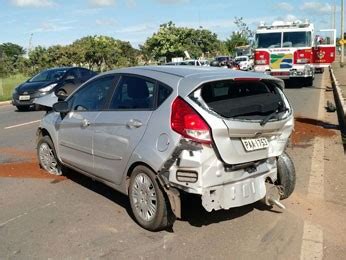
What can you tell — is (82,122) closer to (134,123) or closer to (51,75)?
(134,123)

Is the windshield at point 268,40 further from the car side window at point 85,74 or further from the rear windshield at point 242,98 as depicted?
the rear windshield at point 242,98

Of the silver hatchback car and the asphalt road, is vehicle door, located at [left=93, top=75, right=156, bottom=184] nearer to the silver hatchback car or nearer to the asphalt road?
the silver hatchback car

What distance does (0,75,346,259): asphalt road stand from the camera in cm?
432

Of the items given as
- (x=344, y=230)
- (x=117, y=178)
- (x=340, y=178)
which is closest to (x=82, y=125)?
(x=117, y=178)

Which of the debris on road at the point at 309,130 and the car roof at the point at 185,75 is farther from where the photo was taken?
the debris on road at the point at 309,130

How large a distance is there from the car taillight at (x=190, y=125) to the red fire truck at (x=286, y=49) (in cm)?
1798

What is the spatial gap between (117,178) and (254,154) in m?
1.53

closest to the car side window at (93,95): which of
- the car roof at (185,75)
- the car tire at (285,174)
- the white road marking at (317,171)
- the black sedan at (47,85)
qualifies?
the car roof at (185,75)

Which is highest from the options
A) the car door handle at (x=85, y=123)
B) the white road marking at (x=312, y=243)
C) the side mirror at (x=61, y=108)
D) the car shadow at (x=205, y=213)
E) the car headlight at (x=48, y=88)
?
the side mirror at (x=61, y=108)

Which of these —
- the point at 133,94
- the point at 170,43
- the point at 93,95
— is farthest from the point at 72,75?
the point at 170,43

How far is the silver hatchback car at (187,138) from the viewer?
14.4 ft

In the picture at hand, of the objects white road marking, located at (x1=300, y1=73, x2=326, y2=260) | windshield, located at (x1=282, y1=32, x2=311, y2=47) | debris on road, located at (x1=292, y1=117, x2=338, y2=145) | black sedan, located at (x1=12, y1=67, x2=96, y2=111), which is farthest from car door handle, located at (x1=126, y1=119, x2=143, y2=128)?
windshield, located at (x1=282, y1=32, x2=311, y2=47)

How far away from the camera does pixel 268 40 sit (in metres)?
22.2

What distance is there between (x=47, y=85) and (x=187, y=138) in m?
14.3
